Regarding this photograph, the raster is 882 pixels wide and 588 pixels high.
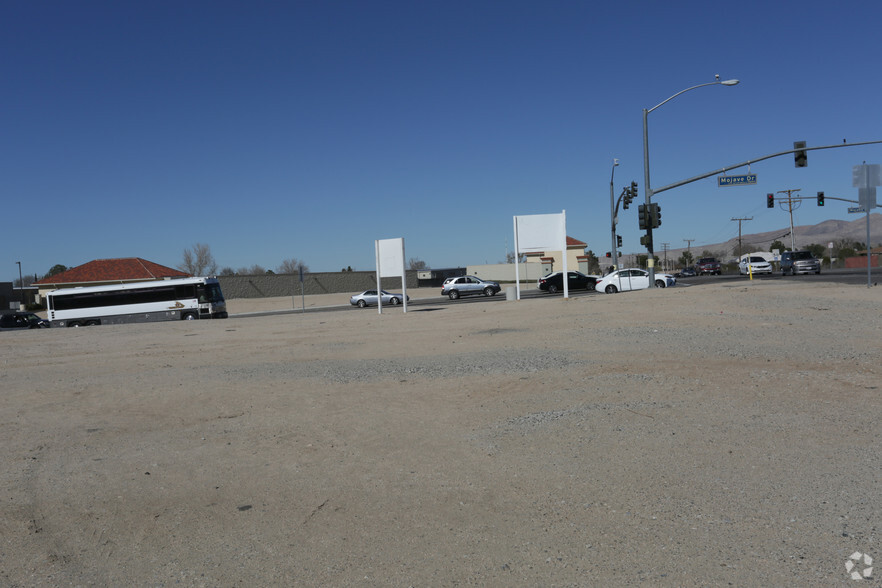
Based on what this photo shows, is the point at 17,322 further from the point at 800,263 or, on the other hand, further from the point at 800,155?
the point at 800,263

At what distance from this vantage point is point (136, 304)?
3856 cm

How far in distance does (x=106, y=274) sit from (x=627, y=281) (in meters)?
62.2

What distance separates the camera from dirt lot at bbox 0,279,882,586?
410cm

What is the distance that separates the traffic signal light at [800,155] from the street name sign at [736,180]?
2384 millimetres

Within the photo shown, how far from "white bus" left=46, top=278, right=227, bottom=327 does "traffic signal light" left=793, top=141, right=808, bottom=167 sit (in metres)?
32.3

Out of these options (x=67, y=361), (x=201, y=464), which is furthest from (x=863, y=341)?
(x=67, y=361)

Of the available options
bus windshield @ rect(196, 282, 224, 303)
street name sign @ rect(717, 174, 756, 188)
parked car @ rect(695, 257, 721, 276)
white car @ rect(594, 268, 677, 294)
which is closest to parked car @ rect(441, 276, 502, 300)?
white car @ rect(594, 268, 677, 294)

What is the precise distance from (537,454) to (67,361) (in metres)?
13.5

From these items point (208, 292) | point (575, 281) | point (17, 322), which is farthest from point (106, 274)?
point (575, 281)

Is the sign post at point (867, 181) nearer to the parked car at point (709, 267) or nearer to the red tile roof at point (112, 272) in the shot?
the parked car at point (709, 267)

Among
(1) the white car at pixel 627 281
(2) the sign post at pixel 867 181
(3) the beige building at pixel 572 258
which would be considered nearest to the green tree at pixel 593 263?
(3) the beige building at pixel 572 258

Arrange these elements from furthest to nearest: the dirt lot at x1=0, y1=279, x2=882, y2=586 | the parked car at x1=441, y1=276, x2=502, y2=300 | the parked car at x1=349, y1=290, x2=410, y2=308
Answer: the parked car at x1=441, y1=276, x2=502, y2=300 < the parked car at x1=349, y1=290, x2=410, y2=308 < the dirt lot at x1=0, y1=279, x2=882, y2=586

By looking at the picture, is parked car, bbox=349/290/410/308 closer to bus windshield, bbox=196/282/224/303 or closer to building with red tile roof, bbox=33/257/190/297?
bus windshield, bbox=196/282/224/303

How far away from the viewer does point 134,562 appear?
13.9ft
